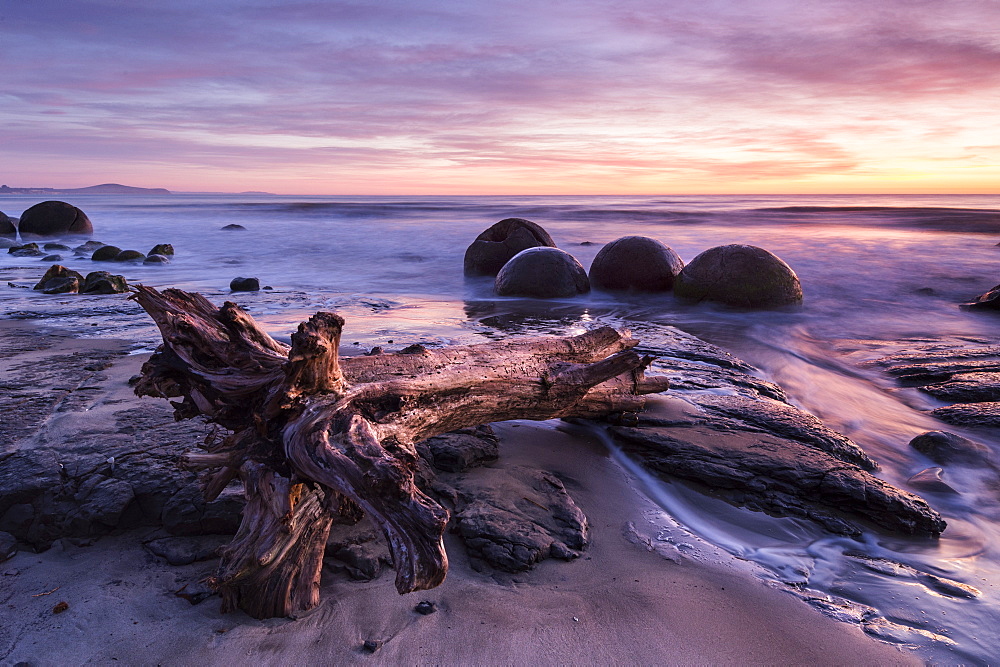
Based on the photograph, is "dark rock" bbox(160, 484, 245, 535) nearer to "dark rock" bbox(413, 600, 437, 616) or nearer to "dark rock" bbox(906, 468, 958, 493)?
"dark rock" bbox(413, 600, 437, 616)

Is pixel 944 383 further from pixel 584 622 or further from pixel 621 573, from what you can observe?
pixel 584 622

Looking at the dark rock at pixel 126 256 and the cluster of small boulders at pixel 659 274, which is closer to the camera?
the cluster of small boulders at pixel 659 274

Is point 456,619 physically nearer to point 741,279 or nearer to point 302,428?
point 302,428

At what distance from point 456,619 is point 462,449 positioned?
1.10 m

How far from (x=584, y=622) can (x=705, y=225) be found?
2895cm

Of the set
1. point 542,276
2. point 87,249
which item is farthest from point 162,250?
point 542,276

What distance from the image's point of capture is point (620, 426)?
3791 mm

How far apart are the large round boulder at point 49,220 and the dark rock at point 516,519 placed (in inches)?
897

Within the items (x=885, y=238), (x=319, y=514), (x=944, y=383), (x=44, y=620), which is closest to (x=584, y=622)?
(x=319, y=514)

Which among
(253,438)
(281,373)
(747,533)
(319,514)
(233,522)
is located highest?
(281,373)

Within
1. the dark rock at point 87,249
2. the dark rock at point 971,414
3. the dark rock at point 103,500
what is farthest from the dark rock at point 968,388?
the dark rock at point 87,249

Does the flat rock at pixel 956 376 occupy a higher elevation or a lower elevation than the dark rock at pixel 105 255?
lower

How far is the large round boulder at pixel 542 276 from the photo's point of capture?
29.3 feet

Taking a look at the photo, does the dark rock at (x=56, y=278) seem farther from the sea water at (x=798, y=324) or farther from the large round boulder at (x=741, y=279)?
the large round boulder at (x=741, y=279)
